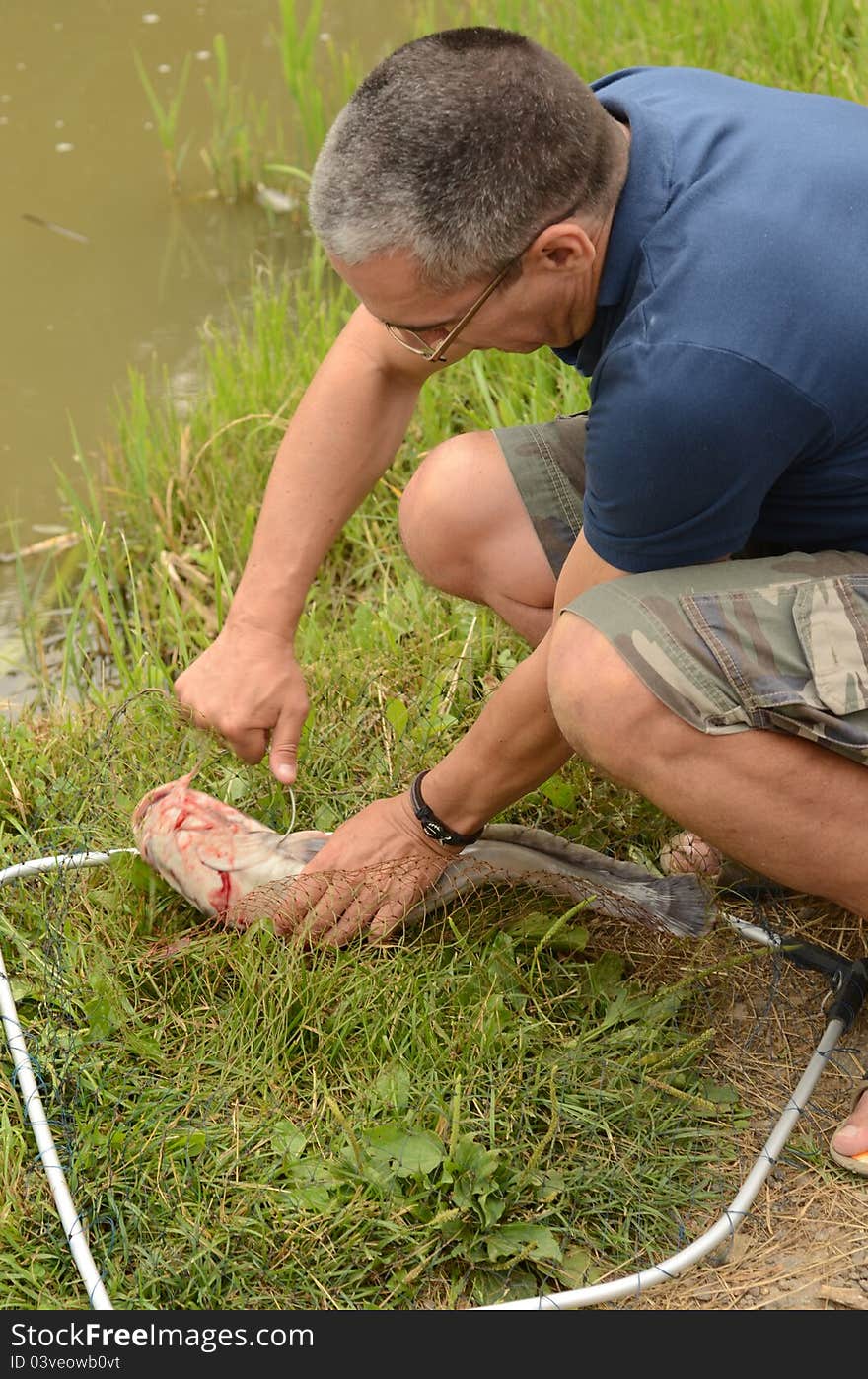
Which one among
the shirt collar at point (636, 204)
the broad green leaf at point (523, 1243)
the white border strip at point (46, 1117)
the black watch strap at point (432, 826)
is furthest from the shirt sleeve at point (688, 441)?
the white border strip at point (46, 1117)

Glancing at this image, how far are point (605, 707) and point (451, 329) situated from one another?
540mm

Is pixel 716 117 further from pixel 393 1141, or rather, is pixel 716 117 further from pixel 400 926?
pixel 393 1141

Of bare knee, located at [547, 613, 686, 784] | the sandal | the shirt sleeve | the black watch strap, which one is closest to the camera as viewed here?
the shirt sleeve

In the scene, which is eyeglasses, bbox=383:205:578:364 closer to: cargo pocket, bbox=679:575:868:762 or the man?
the man

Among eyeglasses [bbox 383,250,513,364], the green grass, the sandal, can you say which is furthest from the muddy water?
the sandal

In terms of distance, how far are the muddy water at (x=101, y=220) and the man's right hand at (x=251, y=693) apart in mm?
1241

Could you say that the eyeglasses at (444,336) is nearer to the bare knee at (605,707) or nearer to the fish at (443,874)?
the bare knee at (605,707)

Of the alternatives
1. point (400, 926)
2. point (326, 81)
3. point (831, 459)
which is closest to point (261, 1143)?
point (400, 926)

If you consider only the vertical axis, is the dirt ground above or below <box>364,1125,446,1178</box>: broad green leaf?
below

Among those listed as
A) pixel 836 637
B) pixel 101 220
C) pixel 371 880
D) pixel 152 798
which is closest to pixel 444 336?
pixel 836 637

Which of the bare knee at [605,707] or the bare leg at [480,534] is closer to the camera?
the bare knee at [605,707]

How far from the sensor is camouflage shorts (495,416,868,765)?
188 cm

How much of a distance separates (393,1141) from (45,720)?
1.38 meters

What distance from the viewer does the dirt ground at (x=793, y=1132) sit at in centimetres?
192
